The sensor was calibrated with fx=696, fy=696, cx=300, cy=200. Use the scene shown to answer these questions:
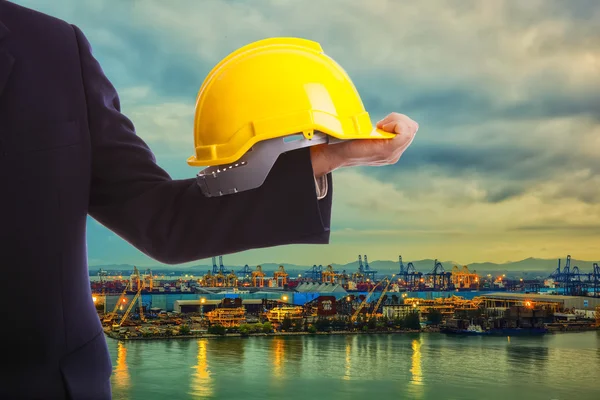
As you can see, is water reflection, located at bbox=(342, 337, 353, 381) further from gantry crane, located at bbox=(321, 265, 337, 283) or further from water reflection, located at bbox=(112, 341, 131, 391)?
water reflection, located at bbox=(112, 341, 131, 391)

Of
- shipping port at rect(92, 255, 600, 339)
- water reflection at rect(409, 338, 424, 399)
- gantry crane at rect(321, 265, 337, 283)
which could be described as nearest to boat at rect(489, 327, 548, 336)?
shipping port at rect(92, 255, 600, 339)

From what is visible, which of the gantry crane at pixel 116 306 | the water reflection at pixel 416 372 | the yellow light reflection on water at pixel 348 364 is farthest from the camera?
the water reflection at pixel 416 372

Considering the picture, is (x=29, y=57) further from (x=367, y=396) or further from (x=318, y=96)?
(x=367, y=396)

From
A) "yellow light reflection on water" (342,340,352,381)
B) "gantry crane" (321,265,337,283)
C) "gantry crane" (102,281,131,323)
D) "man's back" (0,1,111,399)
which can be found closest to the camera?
"man's back" (0,1,111,399)

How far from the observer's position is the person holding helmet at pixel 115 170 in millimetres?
798

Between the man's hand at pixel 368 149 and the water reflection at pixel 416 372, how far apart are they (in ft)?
116

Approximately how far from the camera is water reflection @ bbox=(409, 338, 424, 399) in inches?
1373

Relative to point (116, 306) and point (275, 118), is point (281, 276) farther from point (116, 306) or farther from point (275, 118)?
point (275, 118)

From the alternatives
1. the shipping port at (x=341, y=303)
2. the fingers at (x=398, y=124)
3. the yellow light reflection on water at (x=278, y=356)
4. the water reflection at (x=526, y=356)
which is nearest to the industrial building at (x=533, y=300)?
the shipping port at (x=341, y=303)

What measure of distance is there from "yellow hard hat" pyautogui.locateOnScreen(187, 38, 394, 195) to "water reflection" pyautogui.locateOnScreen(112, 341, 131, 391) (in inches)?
1154

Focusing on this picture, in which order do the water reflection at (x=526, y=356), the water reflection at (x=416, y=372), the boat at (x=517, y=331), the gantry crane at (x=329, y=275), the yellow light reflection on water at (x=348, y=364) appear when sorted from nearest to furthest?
the gantry crane at (x=329, y=275) < the boat at (x=517, y=331) < the yellow light reflection on water at (x=348, y=364) < the water reflection at (x=416, y=372) < the water reflection at (x=526, y=356)

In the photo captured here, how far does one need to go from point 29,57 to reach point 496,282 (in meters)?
32.9

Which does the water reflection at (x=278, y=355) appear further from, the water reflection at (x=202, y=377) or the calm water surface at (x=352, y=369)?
the water reflection at (x=202, y=377)

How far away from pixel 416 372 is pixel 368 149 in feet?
120
